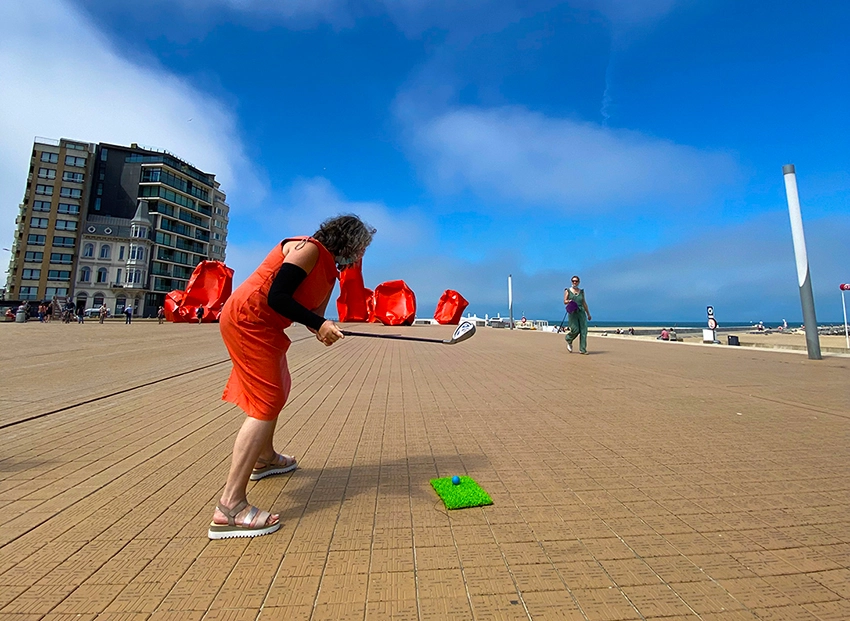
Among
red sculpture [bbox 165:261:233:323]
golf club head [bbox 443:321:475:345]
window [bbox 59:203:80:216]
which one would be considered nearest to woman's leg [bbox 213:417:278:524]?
golf club head [bbox 443:321:475:345]

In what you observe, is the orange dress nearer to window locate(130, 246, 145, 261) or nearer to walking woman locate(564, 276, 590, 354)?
walking woman locate(564, 276, 590, 354)

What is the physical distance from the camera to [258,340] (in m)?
2.23

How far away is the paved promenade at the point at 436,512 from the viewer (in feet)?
Answer: 5.41

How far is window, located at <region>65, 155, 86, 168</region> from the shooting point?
5644 centimetres

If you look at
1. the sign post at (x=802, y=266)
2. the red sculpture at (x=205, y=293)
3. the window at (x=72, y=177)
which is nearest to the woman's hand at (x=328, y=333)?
the sign post at (x=802, y=266)

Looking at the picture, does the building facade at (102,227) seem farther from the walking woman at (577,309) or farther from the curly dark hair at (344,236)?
the curly dark hair at (344,236)

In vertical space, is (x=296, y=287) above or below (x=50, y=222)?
below

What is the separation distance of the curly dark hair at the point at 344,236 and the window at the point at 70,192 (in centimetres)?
7183

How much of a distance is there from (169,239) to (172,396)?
64.3m

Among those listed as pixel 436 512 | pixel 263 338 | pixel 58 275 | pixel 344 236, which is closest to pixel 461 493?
pixel 436 512

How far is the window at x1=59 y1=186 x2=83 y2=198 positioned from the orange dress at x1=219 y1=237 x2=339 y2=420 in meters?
71.9

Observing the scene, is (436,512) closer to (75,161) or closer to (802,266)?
(802,266)

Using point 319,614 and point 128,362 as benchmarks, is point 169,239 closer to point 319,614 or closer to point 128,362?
point 128,362

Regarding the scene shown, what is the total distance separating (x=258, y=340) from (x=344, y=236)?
0.77 m
